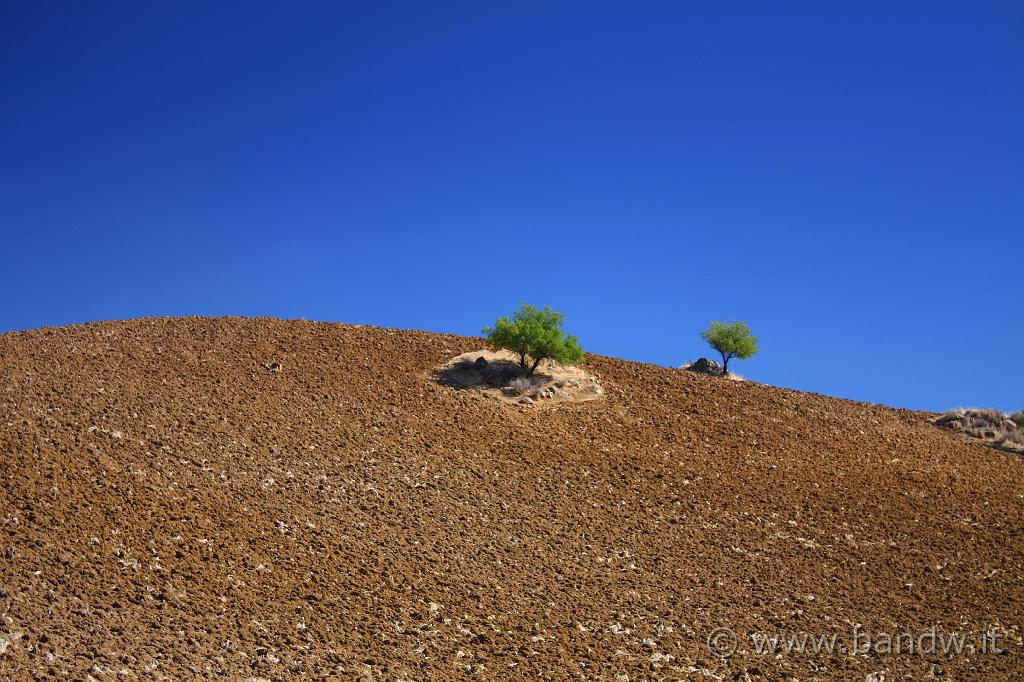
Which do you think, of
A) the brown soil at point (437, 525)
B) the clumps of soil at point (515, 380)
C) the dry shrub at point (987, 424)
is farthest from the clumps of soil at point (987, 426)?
the clumps of soil at point (515, 380)

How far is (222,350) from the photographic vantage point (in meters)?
19.1

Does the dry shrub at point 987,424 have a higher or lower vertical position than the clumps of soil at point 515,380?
higher

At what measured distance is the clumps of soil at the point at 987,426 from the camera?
2080 centimetres

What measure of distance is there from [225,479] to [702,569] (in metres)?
7.78

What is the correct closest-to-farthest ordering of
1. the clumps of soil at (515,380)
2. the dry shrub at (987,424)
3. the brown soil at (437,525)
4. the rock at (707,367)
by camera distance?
the brown soil at (437,525) → the clumps of soil at (515,380) → the dry shrub at (987,424) → the rock at (707,367)

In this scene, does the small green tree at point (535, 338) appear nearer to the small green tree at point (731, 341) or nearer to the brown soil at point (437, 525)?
the brown soil at point (437, 525)

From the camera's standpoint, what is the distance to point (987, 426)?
2175 centimetres

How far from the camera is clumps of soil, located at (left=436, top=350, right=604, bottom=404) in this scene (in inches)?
736

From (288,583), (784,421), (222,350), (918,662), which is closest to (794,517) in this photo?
(918,662)

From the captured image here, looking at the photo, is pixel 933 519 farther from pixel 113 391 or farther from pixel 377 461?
pixel 113 391

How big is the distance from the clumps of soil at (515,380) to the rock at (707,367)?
5337mm

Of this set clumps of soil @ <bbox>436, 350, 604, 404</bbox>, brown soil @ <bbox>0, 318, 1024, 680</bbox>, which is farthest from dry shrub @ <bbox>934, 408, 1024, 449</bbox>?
clumps of soil @ <bbox>436, 350, 604, 404</bbox>

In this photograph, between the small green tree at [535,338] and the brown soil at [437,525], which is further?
the small green tree at [535,338]

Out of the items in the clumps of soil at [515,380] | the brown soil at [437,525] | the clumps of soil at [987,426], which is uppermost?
the clumps of soil at [987,426]
